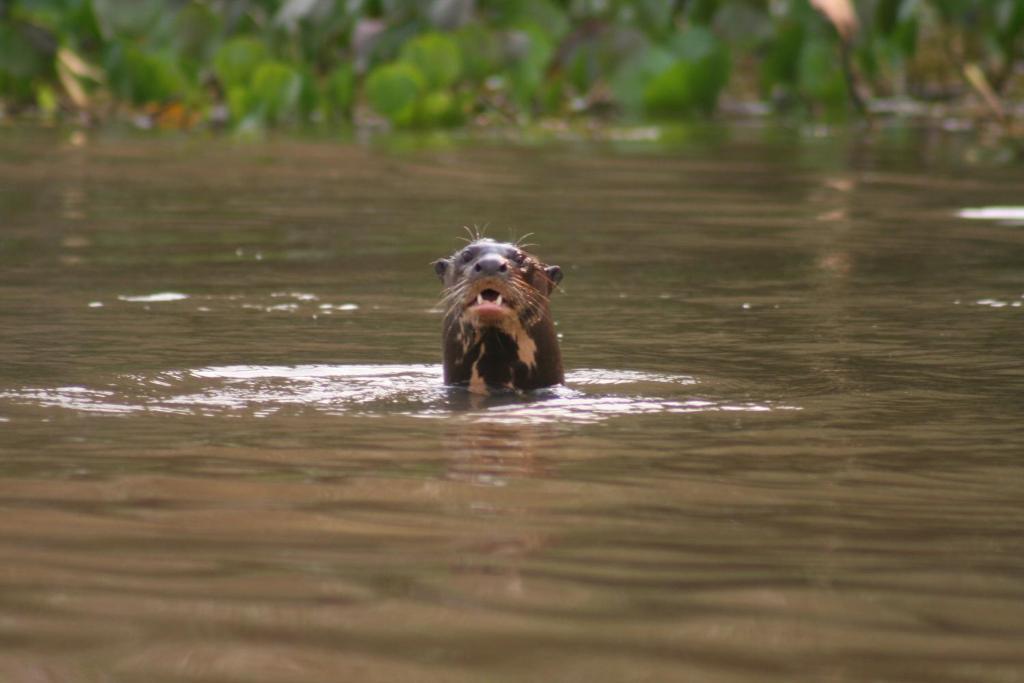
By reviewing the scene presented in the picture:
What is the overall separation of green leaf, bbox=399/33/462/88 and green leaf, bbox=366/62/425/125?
7 cm

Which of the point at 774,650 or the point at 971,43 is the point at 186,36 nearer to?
the point at 971,43

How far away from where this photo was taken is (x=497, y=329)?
5840 millimetres

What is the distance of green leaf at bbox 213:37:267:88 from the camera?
16.0 m

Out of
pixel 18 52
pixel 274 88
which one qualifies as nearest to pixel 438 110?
pixel 274 88

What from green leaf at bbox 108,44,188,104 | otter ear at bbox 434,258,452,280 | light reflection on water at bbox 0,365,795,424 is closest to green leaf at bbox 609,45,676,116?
green leaf at bbox 108,44,188,104

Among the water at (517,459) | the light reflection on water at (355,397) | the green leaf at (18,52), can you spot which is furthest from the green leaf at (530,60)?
the light reflection on water at (355,397)

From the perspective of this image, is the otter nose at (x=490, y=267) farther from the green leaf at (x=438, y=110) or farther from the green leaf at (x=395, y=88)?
the green leaf at (x=438, y=110)

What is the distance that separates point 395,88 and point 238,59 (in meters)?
1.19

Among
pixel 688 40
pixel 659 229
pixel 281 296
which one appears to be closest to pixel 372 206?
pixel 659 229

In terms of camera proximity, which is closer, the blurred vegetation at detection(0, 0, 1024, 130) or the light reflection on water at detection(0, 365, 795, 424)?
the light reflection on water at detection(0, 365, 795, 424)

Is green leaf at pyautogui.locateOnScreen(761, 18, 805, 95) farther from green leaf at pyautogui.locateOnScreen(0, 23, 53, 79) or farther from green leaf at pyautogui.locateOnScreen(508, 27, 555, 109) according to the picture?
green leaf at pyautogui.locateOnScreen(0, 23, 53, 79)

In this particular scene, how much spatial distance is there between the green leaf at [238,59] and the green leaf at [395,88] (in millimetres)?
860

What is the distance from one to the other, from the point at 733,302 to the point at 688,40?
8291mm

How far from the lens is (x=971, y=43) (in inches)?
825
